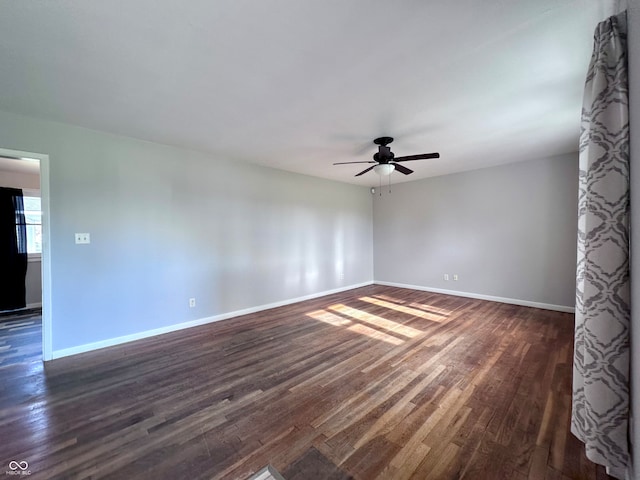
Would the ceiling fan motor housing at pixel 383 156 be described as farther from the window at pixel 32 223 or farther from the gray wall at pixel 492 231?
the window at pixel 32 223

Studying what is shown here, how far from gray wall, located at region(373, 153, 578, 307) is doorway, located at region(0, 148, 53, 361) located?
5.80m

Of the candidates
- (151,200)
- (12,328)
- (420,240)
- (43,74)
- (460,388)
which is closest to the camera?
(43,74)

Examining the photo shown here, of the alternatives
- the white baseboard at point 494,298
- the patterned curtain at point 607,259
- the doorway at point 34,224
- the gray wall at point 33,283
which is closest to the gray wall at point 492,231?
the white baseboard at point 494,298

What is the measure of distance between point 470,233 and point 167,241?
527 cm

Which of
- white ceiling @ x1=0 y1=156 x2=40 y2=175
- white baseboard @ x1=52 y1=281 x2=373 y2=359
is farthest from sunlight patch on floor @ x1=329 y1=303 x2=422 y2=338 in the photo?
white ceiling @ x1=0 y1=156 x2=40 y2=175

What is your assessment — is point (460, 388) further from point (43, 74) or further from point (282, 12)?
point (43, 74)

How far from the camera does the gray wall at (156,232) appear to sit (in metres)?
2.78

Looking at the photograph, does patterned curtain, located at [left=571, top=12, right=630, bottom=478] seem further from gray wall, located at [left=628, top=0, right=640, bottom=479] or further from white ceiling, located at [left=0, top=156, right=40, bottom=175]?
white ceiling, located at [left=0, top=156, right=40, bottom=175]

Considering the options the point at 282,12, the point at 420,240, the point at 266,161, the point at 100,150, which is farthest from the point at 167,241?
the point at 420,240

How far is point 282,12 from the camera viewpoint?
1.38 m

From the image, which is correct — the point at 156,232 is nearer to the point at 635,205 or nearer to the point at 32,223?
the point at 32,223

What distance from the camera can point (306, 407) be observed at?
1914 mm

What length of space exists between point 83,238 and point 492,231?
6.20 meters

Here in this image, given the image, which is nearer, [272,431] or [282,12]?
[282,12]
